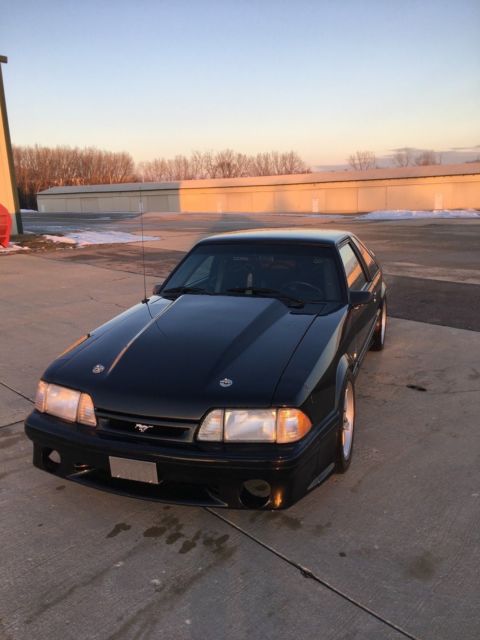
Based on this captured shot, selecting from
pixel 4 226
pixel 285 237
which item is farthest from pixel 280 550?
pixel 4 226

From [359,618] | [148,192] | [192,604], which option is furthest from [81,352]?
[148,192]

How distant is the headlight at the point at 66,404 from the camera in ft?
8.72

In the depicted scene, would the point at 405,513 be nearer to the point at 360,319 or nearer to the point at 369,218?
the point at 360,319

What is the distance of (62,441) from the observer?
2.67 m

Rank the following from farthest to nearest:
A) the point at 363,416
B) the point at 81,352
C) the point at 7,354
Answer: the point at 7,354 < the point at 363,416 < the point at 81,352

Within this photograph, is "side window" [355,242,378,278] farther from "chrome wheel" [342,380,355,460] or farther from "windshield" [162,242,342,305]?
"chrome wheel" [342,380,355,460]

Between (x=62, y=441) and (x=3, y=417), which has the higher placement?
(x=62, y=441)

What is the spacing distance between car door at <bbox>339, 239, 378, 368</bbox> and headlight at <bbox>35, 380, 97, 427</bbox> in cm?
186

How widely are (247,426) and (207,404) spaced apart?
8.4 inches

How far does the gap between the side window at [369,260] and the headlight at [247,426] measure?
9.74ft

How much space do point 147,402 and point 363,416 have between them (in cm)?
203

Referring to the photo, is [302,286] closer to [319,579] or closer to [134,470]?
[134,470]

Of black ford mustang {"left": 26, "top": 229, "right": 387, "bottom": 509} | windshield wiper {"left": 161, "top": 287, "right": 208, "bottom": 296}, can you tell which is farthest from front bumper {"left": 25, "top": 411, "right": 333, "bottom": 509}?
windshield wiper {"left": 161, "top": 287, "right": 208, "bottom": 296}

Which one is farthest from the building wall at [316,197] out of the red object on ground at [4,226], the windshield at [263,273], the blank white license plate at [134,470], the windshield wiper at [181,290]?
the blank white license plate at [134,470]
